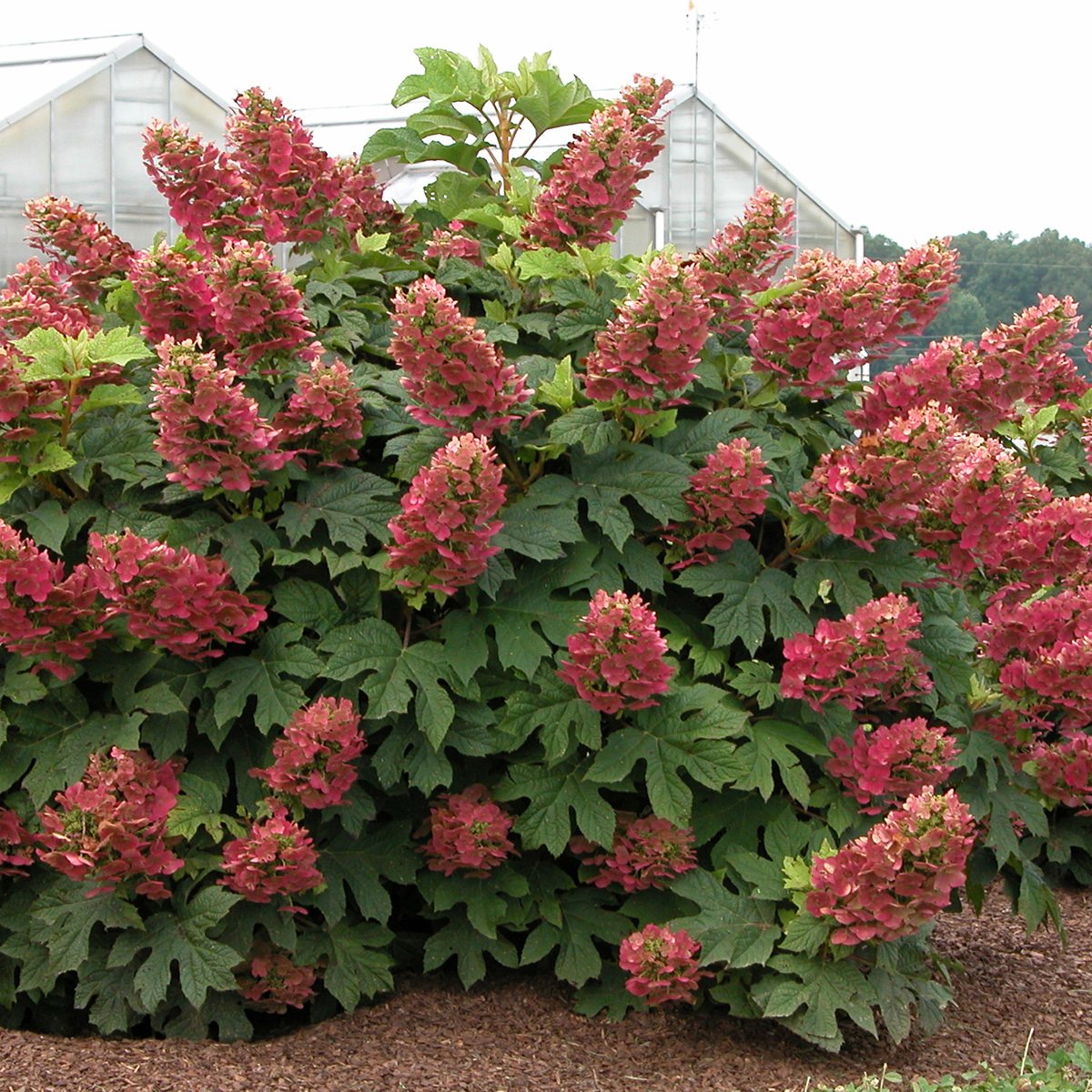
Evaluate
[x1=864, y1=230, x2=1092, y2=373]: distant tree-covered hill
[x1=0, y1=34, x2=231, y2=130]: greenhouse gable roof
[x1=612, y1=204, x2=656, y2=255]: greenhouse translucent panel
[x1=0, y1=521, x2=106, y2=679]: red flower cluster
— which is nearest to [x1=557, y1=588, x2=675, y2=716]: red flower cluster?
[x1=0, y1=521, x2=106, y2=679]: red flower cluster

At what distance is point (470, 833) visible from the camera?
340 centimetres

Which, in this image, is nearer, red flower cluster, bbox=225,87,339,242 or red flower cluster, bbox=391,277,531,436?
red flower cluster, bbox=391,277,531,436

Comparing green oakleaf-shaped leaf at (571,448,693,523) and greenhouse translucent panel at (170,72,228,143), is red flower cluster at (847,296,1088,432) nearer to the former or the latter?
green oakleaf-shaped leaf at (571,448,693,523)

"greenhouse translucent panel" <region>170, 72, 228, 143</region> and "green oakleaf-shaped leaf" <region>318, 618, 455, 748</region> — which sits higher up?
"greenhouse translucent panel" <region>170, 72, 228, 143</region>

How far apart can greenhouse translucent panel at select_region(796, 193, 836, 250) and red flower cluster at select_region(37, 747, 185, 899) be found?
72.9ft

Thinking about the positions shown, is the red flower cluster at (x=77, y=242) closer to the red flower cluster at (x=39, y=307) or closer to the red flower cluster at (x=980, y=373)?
the red flower cluster at (x=39, y=307)

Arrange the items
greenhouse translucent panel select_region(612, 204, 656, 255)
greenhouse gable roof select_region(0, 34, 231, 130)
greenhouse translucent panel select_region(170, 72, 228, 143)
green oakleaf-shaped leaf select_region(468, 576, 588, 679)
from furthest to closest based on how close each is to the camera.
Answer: greenhouse translucent panel select_region(612, 204, 656, 255) → greenhouse translucent panel select_region(170, 72, 228, 143) → greenhouse gable roof select_region(0, 34, 231, 130) → green oakleaf-shaped leaf select_region(468, 576, 588, 679)

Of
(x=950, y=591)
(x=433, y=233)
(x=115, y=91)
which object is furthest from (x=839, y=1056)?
(x=115, y=91)

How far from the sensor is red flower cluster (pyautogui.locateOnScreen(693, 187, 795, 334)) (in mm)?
3811

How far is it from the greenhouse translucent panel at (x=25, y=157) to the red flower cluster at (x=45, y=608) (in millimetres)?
15099

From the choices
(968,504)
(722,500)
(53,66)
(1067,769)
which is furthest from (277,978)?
(53,66)

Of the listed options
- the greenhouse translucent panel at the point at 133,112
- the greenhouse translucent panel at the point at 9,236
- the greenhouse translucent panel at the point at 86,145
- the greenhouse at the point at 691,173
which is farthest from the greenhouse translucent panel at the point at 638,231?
the greenhouse translucent panel at the point at 9,236

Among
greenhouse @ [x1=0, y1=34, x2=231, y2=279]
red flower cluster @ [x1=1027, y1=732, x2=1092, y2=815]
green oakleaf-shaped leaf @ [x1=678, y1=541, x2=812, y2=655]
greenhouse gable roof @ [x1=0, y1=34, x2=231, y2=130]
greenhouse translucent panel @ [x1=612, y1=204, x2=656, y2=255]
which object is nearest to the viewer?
green oakleaf-shaped leaf @ [x1=678, y1=541, x2=812, y2=655]

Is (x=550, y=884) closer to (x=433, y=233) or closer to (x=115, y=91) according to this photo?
(x=433, y=233)
